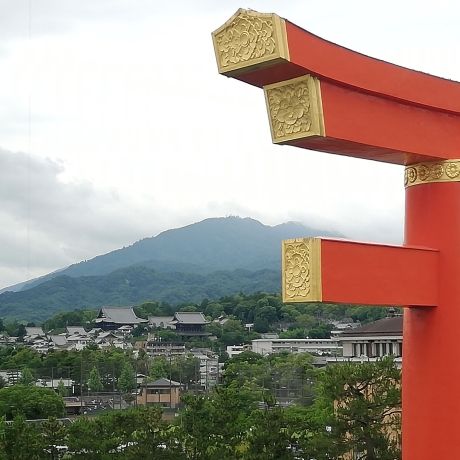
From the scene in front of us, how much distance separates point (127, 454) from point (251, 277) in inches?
6568

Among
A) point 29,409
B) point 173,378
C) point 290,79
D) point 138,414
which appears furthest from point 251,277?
point 290,79

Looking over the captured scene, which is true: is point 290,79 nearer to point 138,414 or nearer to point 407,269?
point 407,269

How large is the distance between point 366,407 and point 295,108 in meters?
9.93

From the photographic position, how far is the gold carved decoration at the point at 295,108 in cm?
622

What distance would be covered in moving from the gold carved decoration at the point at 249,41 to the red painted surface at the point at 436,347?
1.82m

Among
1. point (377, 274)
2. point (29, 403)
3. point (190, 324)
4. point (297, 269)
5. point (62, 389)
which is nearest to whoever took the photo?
point (297, 269)

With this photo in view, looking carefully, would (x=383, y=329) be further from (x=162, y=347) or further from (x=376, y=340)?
(x=162, y=347)

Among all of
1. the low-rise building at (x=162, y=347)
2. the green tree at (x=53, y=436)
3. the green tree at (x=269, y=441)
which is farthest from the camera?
the low-rise building at (x=162, y=347)

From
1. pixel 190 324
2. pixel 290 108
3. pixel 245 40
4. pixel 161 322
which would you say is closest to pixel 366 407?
pixel 290 108

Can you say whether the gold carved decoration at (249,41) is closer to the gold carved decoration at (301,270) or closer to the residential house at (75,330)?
the gold carved decoration at (301,270)

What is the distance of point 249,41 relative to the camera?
20.1 feet

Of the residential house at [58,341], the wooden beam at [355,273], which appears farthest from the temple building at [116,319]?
the wooden beam at [355,273]

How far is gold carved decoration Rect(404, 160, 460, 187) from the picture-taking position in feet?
22.8

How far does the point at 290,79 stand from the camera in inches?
250
